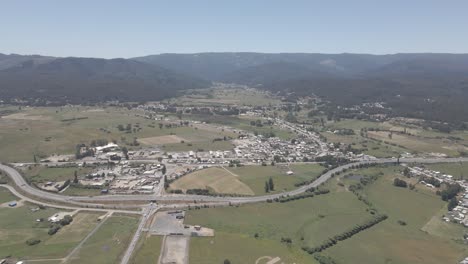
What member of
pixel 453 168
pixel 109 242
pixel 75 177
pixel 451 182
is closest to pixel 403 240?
pixel 451 182

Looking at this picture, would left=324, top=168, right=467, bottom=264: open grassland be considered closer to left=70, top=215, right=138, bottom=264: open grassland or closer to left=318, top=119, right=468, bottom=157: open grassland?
left=70, top=215, right=138, bottom=264: open grassland

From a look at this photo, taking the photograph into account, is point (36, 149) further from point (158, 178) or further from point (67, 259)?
point (67, 259)

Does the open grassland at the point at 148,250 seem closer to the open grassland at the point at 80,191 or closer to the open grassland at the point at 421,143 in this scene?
the open grassland at the point at 80,191

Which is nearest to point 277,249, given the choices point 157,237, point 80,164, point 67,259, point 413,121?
point 157,237

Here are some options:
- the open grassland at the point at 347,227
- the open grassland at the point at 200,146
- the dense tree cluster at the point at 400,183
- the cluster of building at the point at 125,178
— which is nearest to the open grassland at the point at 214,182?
the cluster of building at the point at 125,178

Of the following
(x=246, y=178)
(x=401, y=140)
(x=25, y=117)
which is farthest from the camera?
(x=25, y=117)

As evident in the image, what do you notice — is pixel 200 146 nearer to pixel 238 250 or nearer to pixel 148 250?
pixel 148 250

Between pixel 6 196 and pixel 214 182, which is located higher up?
pixel 6 196
